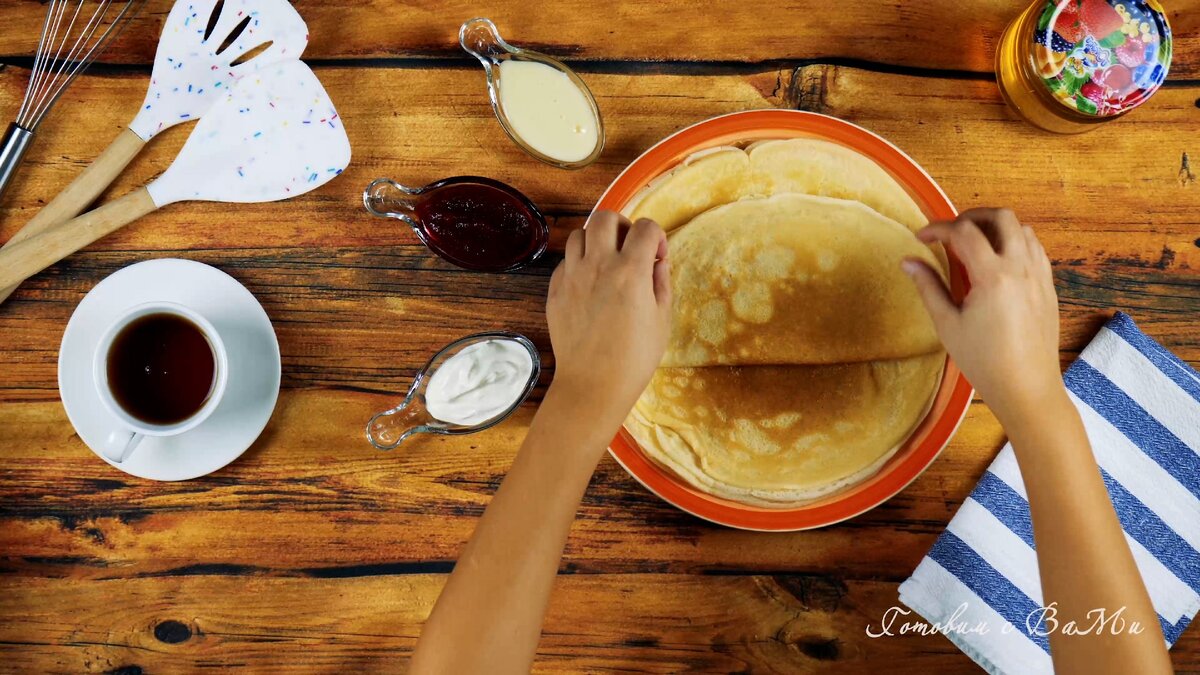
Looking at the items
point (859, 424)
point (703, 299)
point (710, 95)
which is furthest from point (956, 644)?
point (710, 95)

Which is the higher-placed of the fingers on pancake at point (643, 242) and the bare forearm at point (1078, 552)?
the fingers on pancake at point (643, 242)

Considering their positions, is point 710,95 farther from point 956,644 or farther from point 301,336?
point 956,644

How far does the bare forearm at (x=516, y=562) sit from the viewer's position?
864 millimetres

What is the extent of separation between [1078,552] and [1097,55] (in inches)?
28.3

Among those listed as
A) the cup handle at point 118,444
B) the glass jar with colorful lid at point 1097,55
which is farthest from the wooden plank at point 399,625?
the glass jar with colorful lid at point 1097,55

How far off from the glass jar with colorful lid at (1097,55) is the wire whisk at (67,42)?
4.73 ft

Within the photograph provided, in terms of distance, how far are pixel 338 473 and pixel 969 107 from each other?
1190mm

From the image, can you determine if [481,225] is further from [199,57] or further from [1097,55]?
A: [1097,55]

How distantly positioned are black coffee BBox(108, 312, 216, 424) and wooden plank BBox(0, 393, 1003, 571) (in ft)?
0.45

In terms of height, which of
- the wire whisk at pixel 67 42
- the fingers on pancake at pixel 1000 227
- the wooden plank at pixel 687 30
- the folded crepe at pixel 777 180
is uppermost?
the wire whisk at pixel 67 42

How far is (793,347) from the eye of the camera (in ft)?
3.45

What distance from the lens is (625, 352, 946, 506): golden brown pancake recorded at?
1.06 meters

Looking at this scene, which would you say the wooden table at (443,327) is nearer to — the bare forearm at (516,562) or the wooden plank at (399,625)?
the wooden plank at (399,625)

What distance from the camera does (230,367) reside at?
1066mm
